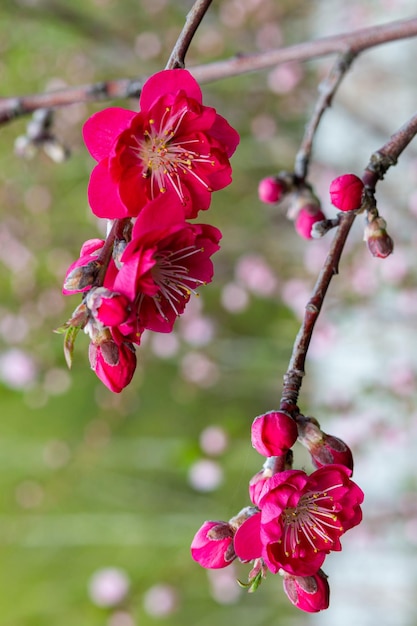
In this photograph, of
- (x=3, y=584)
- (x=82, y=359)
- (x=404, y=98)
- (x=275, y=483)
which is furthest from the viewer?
(x=3, y=584)

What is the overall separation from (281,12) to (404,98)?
0.44m

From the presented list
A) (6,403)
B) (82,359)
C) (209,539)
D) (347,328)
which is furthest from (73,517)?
(209,539)

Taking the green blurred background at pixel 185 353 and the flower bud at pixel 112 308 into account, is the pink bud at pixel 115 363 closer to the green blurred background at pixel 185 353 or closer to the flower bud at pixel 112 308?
the flower bud at pixel 112 308

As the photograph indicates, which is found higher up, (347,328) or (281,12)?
(281,12)

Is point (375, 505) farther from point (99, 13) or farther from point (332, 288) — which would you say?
point (99, 13)

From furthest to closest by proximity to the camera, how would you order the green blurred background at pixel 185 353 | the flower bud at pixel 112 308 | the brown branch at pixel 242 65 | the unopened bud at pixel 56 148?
the green blurred background at pixel 185 353 < the unopened bud at pixel 56 148 < the brown branch at pixel 242 65 < the flower bud at pixel 112 308

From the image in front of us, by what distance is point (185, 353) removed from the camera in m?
1.88

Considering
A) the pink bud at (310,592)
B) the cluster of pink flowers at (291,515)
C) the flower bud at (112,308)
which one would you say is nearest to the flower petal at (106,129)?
the flower bud at (112,308)

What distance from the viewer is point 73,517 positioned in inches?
83.7

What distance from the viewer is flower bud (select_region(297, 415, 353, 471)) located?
15.8 inches

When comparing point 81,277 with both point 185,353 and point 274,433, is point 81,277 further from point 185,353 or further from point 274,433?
point 185,353

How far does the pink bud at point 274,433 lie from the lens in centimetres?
38

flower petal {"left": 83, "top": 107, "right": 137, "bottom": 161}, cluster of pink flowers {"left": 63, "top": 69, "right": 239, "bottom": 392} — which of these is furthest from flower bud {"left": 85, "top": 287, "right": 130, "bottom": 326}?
flower petal {"left": 83, "top": 107, "right": 137, "bottom": 161}

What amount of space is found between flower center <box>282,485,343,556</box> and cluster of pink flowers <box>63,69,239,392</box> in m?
0.15
